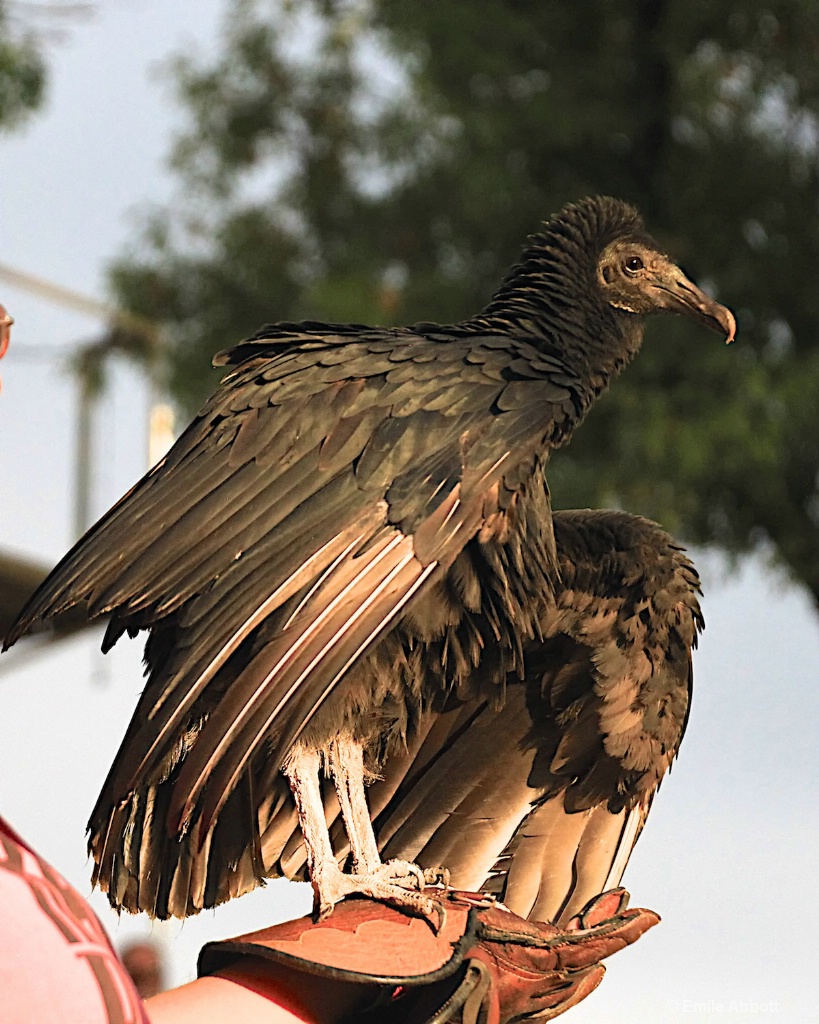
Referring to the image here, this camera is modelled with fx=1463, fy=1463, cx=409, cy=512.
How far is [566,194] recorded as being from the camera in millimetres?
9008

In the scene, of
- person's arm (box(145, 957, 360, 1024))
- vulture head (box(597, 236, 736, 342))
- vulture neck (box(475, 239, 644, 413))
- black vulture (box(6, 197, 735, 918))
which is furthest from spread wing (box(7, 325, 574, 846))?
vulture head (box(597, 236, 736, 342))

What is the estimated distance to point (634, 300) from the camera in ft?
9.50

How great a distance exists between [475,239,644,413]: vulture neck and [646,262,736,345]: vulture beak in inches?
2.6

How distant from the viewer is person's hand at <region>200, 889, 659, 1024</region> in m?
2.09

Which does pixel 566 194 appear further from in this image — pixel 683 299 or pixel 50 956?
pixel 50 956

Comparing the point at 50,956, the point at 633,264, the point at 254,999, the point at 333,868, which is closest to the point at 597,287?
the point at 633,264

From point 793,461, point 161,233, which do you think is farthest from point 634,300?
point 161,233

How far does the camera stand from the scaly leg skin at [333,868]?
2307mm

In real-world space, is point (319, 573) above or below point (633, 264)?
below

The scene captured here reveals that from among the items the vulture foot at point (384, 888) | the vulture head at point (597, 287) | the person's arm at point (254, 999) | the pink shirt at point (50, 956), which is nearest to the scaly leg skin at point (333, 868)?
the vulture foot at point (384, 888)

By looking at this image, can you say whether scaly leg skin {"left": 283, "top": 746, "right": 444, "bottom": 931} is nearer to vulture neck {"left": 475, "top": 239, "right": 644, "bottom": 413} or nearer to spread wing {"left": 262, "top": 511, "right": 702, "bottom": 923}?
spread wing {"left": 262, "top": 511, "right": 702, "bottom": 923}

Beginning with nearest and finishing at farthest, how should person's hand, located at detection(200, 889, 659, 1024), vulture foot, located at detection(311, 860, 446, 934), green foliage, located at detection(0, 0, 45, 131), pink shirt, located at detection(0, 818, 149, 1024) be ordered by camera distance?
1. pink shirt, located at detection(0, 818, 149, 1024)
2. person's hand, located at detection(200, 889, 659, 1024)
3. vulture foot, located at detection(311, 860, 446, 934)
4. green foliage, located at detection(0, 0, 45, 131)

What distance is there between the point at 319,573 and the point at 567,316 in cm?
83

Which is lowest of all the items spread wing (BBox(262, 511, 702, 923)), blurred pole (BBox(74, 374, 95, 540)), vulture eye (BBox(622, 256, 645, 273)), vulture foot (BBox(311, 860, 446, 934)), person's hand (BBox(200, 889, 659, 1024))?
person's hand (BBox(200, 889, 659, 1024))
